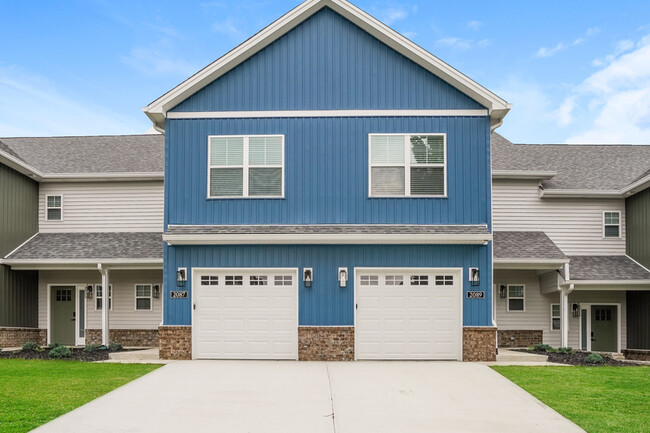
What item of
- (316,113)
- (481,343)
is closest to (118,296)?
(316,113)

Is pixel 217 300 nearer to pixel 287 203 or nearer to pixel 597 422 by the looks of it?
pixel 287 203

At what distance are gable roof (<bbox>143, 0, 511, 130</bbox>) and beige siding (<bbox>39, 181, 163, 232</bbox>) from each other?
5.70 m

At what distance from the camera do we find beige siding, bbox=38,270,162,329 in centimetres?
2050

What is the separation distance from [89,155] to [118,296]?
5409mm

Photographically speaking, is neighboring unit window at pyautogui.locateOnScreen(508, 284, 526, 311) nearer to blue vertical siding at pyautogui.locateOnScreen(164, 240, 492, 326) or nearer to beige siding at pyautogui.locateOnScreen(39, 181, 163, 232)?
blue vertical siding at pyautogui.locateOnScreen(164, 240, 492, 326)

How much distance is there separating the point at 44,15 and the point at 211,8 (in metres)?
5.44

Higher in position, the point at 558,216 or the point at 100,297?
the point at 558,216

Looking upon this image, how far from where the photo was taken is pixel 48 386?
11.6 meters

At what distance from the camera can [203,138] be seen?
15.8m

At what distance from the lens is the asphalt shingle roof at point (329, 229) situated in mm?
15117

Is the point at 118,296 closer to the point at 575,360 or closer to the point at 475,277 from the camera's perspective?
the point at 475,277

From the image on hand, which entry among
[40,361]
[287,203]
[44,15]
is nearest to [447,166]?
[287,203]

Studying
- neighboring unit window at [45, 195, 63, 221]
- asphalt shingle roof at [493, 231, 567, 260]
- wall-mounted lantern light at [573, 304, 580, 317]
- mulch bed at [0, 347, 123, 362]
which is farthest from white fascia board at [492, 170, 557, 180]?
neighboring unit window at [45, 195, 63, 221]

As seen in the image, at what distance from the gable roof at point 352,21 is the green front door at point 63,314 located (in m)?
8.41
